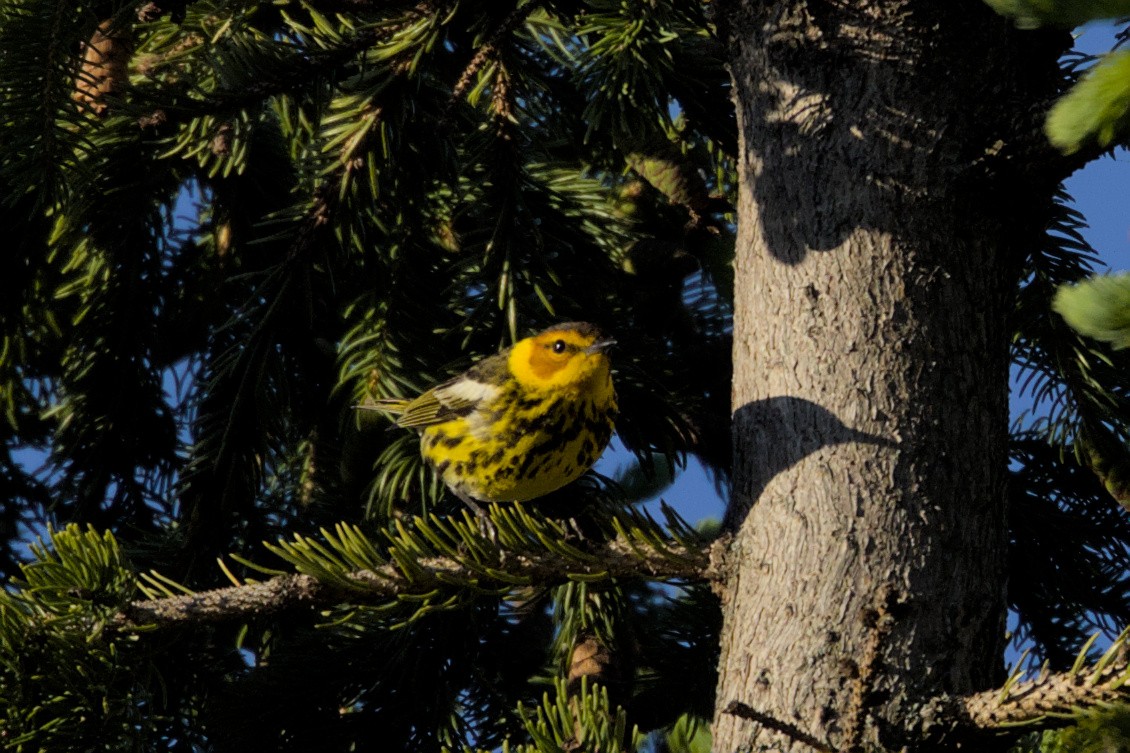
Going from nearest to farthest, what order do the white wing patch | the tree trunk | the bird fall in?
the tree trunk, the bird, the white wing patch

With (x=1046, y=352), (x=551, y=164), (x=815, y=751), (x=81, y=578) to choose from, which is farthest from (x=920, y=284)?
(x=81, y=578)

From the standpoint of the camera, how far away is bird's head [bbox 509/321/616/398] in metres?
2.77

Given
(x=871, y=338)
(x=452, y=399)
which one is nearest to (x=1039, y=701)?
(x=871, y=338)

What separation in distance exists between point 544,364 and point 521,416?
1.08ft

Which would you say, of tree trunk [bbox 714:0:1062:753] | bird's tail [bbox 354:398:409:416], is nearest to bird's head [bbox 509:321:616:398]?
bird's tail [bbox 354:398:409:416]

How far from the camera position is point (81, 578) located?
1.90m

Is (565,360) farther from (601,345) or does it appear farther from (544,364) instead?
(601,345)

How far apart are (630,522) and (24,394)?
200 centimetres

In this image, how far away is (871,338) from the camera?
206 cm

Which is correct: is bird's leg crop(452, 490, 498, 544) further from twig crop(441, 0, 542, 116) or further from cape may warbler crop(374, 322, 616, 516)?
twig crop(441, 0, 542, 116)

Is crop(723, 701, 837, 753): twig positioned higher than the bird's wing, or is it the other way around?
the bird's wing

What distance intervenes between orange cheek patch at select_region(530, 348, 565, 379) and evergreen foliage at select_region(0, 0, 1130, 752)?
8.6 inches

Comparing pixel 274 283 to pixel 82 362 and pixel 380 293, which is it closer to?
pixel 380 293

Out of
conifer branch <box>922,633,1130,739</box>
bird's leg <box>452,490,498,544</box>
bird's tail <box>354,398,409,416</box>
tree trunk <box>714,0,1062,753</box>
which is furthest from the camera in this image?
bird's tail <box>354,398,409,416</box>
